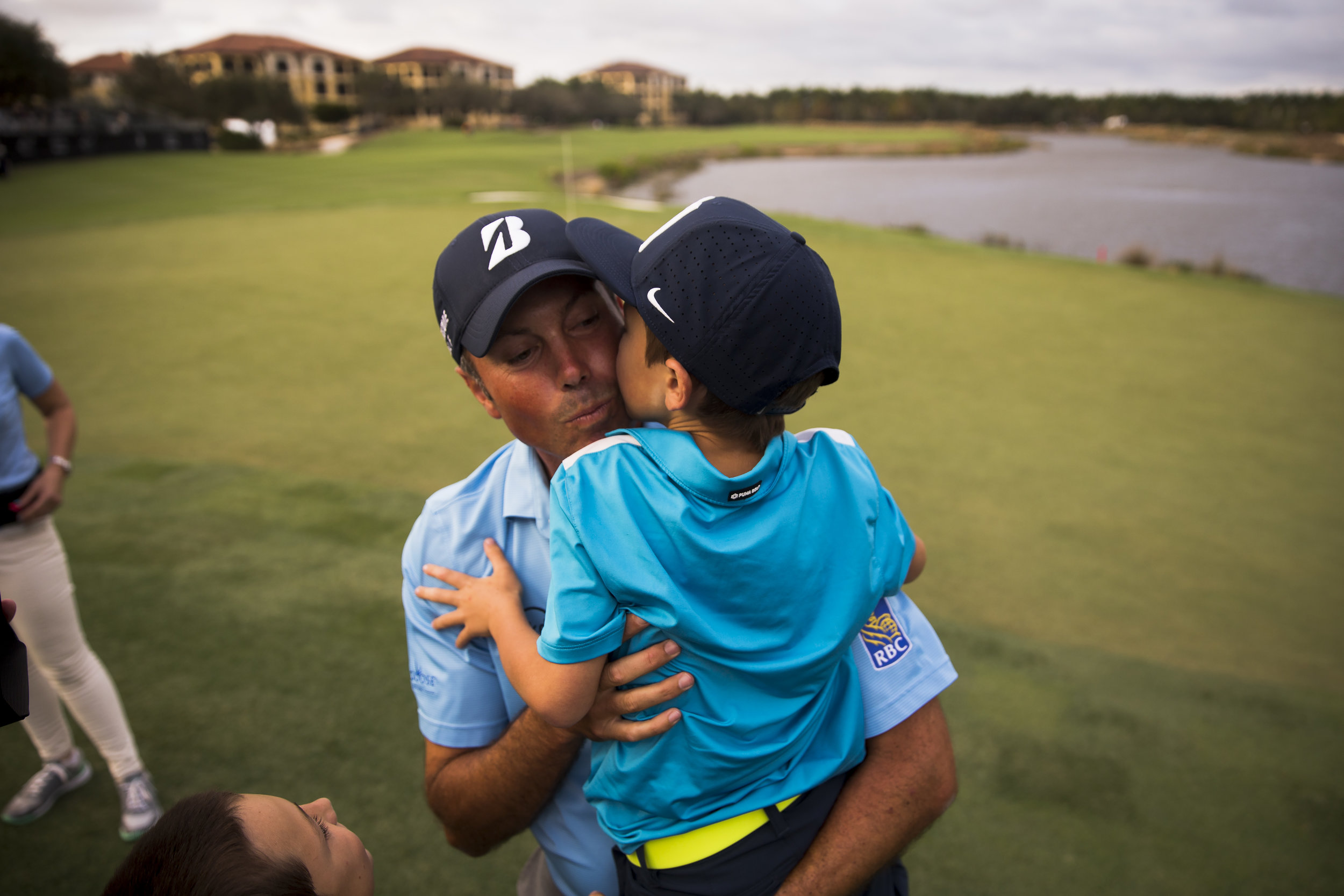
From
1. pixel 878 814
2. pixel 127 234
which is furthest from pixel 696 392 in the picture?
pixel 127 234

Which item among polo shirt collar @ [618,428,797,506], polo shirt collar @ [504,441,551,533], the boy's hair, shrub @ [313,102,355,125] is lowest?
polo shirt collar @ [504,441,551,533]

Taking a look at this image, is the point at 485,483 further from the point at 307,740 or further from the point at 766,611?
the point at 307,740

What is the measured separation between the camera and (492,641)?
1.38 metres

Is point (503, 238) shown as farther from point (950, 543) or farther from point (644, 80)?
point (644, 80)

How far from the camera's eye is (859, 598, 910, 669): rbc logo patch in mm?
1304

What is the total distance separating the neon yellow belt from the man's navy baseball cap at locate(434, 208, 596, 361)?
31.7 inches

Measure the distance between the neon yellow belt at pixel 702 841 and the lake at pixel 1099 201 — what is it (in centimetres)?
1422

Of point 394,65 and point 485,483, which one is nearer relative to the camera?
point 485,483

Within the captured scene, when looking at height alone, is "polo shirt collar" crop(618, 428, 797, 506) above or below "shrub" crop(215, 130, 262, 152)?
below

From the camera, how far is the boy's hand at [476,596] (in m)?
1.24

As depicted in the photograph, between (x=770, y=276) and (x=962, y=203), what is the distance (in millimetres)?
27703

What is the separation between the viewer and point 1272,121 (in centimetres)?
4481

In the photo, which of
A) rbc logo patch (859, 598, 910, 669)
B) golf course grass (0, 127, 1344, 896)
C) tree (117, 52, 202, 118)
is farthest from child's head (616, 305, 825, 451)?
tree (117, 52, 202, 118)

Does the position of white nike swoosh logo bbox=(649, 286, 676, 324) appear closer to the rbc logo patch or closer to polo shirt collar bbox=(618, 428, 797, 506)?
polo shirt collar bbox=(618, 428, 797, 506)
